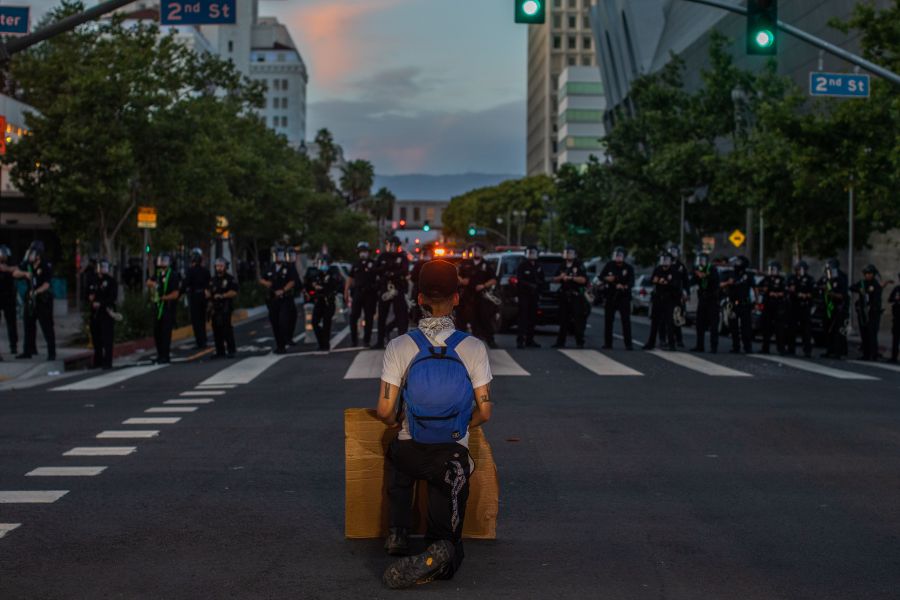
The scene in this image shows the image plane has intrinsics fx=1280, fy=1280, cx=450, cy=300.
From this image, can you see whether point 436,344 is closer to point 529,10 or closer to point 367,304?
point 529,10

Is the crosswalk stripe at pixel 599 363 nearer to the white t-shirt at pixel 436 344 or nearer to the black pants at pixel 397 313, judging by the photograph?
the black pants at pixel 397 313

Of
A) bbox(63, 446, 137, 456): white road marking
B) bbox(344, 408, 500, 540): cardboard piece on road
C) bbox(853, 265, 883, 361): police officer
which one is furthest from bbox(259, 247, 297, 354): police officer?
bbox(344, 408, 500, 540): cardboard piece on road

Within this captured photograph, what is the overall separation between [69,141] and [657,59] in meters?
66.1

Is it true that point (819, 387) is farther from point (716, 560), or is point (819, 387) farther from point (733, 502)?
point (716, 560)

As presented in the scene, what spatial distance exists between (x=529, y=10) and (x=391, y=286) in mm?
5961

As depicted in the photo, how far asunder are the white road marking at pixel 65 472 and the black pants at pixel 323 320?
13.2m

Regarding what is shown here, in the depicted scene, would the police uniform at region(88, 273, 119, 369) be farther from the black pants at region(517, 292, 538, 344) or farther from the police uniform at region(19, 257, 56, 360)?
the black pants at region(517, 292, 538, 344)

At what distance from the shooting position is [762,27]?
19047mm

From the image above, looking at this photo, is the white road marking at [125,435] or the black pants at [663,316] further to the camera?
the black pants at [663,316]

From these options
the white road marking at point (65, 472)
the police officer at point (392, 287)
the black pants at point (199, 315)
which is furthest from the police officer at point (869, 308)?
the white road marking at point (65, 472)

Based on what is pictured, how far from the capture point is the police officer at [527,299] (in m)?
23.2

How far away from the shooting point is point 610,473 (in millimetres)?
9578

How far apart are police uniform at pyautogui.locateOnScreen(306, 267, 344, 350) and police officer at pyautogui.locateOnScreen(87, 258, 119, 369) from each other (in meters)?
3.81

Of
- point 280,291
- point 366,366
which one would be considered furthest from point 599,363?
point 280,291
